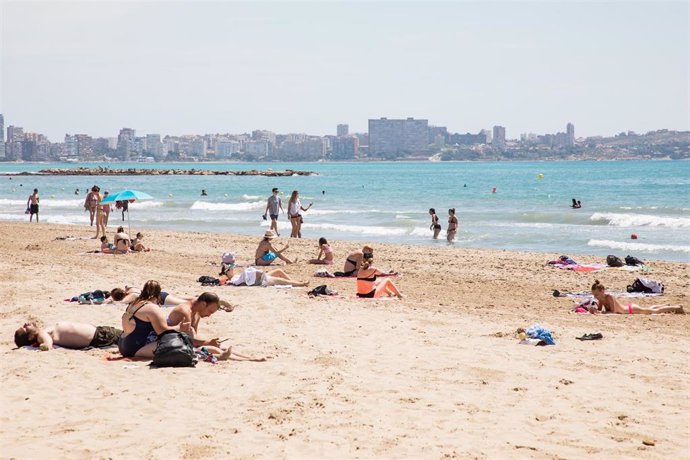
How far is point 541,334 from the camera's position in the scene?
31.4ft

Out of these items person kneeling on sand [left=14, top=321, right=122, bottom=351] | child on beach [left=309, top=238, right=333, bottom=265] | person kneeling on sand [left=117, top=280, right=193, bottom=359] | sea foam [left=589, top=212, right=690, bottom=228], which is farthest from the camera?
sea foam [left=589, top=212, right=690, bottom=228]

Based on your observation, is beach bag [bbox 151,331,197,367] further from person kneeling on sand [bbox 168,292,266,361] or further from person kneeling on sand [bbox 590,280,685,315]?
person kneeling on sand [bbox 590,280,685,315]

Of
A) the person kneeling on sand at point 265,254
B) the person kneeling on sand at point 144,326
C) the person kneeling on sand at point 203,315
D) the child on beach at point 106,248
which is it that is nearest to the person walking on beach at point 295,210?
the child on beach at point 106,248

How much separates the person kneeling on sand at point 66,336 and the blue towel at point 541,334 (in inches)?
192

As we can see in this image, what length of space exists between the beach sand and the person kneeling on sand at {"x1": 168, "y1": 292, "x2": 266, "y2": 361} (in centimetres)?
18

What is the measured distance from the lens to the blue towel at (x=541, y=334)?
950cm

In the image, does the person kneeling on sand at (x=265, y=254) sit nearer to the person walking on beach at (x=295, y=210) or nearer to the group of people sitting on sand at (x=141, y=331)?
the person walking on beach at (x=295, y=210)

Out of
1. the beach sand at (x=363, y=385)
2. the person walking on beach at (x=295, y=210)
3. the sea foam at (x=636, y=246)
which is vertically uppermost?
the person walking on beach at (x=295, y=210)

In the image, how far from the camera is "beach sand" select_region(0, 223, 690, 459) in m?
6.03

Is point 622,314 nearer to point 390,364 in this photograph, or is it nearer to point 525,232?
point 390,364

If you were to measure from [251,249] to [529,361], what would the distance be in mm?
13062

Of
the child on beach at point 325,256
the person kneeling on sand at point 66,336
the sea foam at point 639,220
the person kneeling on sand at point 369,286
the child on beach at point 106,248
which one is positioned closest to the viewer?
the person kneeling on sand at point 66,336

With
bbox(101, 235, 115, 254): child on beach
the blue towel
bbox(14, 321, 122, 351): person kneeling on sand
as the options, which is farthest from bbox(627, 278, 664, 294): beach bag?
bbox(101, 235, 115, 254): child on beach

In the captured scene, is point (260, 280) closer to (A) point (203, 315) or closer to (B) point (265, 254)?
(B) point (265, 254)
